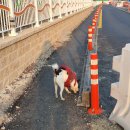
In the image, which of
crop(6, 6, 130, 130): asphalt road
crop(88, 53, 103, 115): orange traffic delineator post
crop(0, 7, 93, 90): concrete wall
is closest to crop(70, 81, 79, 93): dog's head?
crop(6, 6, 130, 130): asphalt road

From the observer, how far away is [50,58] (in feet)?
39.1

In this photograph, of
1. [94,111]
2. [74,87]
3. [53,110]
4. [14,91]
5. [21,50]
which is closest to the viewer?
[94,111]

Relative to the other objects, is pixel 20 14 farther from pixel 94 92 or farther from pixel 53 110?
pixel 94 92

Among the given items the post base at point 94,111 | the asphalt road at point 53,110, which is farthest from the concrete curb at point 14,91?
the post base at point 94,111

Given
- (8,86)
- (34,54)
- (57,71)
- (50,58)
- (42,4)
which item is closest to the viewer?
(57,71)

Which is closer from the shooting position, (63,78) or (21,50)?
(63,78)

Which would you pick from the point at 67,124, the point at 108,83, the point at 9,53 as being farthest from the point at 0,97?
the point at 108,83

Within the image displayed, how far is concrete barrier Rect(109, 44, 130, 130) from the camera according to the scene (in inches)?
204

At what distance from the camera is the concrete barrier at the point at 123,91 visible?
5179mm

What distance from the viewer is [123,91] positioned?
17.7ft

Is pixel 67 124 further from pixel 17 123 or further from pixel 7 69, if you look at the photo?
pixel 7 69

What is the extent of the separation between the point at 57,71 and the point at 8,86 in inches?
67.1

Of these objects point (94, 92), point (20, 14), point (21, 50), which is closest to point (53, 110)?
point (94, 92)

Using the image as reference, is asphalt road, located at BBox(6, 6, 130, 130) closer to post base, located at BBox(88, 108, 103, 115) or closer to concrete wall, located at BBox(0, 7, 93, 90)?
post base, located at BBox(88, 108, 103, 115)
